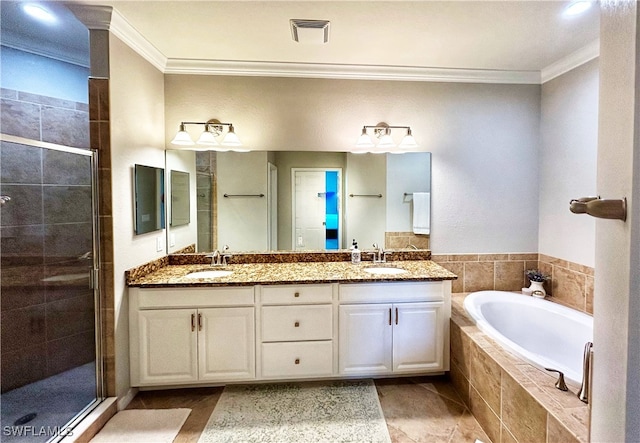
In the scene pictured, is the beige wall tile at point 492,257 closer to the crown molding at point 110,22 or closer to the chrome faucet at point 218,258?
the chrome faucet at point 218,258

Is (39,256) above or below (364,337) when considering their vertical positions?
above

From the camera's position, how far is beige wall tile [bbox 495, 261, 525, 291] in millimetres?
2896

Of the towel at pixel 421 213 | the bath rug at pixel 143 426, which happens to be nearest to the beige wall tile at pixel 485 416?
the towel at pixel 421 213

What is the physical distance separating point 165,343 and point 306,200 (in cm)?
154

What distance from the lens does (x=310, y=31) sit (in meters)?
2.06

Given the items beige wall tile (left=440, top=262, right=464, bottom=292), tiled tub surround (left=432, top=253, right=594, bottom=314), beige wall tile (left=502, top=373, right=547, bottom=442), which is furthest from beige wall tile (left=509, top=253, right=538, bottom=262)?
beige wall tile (left=502, top=373, right=547, bottom=442)

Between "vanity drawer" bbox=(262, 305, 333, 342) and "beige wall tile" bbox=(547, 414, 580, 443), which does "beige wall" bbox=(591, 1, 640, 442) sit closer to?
"beige wall tile" bbox=(547, 414, 580, 443)

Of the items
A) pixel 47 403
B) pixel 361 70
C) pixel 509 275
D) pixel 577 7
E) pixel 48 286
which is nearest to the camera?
pixel 577 7

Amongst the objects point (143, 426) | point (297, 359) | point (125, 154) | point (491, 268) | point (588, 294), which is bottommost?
point (143, 426)

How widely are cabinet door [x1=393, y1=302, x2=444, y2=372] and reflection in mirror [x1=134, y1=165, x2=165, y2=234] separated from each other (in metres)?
1.92

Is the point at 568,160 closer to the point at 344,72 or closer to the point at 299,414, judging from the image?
the point at 344,72

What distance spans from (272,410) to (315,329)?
0.57 metres

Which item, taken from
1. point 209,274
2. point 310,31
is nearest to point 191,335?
point 209,274

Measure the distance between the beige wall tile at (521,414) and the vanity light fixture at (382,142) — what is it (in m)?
1.85
